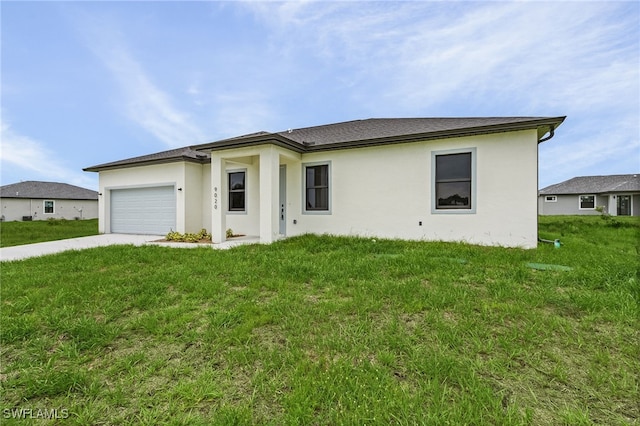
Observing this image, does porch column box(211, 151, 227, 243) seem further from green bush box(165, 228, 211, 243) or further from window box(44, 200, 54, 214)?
window box(44, 200, 54, 214)

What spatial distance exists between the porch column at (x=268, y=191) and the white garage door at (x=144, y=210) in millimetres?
5081

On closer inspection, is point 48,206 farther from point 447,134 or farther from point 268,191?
point 447,134

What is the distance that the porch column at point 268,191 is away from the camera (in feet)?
26.4

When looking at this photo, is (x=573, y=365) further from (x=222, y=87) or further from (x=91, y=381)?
(x=222, y=87)

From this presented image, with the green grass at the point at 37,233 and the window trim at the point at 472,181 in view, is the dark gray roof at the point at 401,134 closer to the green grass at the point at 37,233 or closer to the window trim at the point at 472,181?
the window trim at the point at 472,181

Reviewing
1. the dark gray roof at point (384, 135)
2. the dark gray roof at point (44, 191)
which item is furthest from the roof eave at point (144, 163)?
the dark gray roof at point (44, 191)

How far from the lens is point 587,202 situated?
24.9 meters

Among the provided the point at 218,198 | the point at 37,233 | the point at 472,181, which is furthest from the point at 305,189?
the point at 37,233

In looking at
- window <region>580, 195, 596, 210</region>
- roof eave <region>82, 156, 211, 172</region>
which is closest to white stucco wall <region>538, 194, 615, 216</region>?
window <region>580, 195, 596, 210</region>

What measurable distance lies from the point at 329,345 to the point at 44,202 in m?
36.0

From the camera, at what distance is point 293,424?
1.68m

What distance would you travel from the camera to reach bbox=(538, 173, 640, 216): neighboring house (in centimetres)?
2219

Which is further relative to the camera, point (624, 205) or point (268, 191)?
point (624, 205)

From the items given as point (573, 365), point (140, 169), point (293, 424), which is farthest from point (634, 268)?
point (140, 169)
